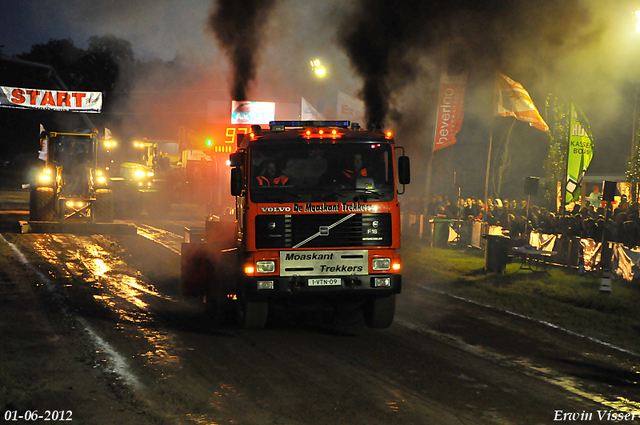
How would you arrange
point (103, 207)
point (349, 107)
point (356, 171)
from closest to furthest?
1. point (356, 171)
2. point (103, 207)
3. point (349, 107)

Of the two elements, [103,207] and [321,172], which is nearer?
[321,172]

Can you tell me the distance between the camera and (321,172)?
807 centimetres

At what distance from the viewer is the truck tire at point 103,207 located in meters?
21.6

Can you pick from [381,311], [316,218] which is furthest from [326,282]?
[381,311]

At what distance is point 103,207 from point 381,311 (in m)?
15.5

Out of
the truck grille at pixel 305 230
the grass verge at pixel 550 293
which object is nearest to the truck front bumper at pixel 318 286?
the truck grille at pixel 305 230

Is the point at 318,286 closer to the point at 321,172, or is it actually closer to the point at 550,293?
the point at 321,172

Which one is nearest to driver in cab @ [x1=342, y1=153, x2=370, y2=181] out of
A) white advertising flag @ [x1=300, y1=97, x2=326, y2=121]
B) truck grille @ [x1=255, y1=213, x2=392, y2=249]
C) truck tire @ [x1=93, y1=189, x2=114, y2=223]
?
truck grille @ [x1=255, y1=213, x2=392, y2=249]

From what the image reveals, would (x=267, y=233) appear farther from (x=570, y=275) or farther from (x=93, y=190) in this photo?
(x=93, y=190)

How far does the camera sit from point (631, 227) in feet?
44.5

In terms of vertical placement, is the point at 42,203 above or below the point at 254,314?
above

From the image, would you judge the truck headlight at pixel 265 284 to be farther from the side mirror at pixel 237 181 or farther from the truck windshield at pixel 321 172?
the side mirror at pixel 237 181

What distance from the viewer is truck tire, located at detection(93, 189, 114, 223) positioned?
21.6m

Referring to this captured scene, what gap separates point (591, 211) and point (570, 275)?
3.56m
